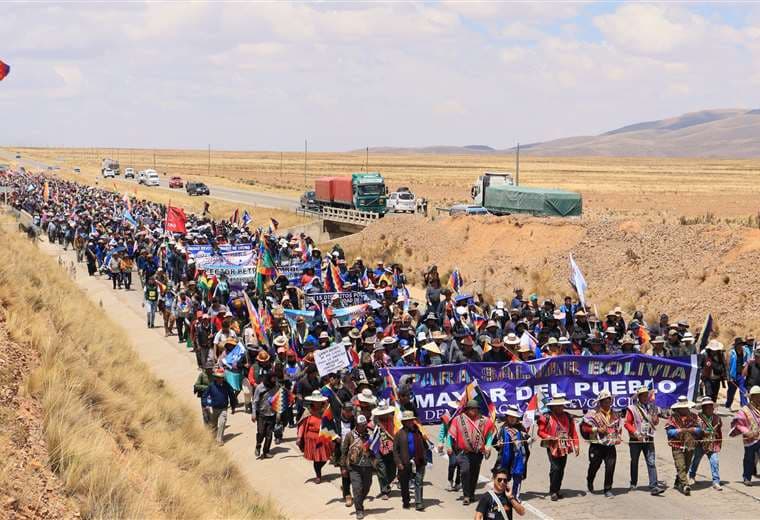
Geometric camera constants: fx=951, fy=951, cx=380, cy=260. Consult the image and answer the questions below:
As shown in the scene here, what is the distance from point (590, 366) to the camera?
14.4m

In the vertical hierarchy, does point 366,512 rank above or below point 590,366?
below

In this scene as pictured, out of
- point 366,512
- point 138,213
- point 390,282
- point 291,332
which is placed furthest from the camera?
point 138,213

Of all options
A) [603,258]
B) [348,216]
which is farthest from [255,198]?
[603,258]

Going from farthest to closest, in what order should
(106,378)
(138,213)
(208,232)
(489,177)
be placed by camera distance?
(489,177) → (138,213) → (208,232) → (106,378)

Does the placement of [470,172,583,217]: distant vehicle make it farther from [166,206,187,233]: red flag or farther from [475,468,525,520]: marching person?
[475,468,525,520]: marching person

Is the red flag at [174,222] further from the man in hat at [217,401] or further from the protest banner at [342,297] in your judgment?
the man in hat at [217,401]

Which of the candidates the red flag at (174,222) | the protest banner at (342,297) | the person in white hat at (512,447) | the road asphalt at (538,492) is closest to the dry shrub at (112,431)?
the road asphalt at (538,492)

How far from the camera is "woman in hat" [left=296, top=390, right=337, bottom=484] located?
42.2 ft

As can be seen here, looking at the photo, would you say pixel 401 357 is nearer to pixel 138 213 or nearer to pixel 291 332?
pixel 291 332

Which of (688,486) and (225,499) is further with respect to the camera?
(688,486)

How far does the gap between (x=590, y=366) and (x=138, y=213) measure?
1476 inches

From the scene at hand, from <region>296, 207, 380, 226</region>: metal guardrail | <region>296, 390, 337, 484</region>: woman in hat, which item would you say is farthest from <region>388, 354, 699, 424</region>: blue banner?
<region>296, 207, 380, 226</region>: metal guardrail

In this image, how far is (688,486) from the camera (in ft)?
41.3

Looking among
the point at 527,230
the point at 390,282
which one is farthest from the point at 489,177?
the point at 390,282
